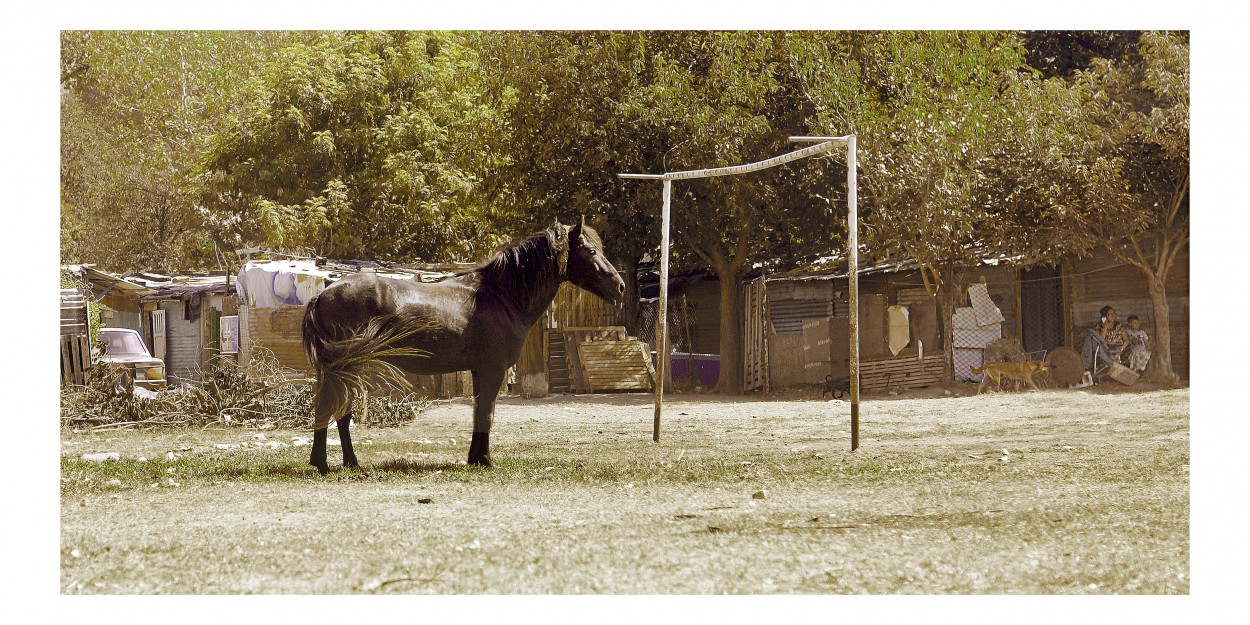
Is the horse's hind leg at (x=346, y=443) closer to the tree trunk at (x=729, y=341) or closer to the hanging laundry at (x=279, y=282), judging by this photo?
the hanging laundry at (x=279, y=282)

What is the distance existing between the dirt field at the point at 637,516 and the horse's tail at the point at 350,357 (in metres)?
0.55

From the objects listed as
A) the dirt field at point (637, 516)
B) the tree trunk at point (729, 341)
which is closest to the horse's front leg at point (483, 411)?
the dirt field at point (637, 516)

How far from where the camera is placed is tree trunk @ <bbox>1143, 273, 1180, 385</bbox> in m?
16.8

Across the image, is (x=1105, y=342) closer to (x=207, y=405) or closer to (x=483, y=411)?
(x=483, y=411)

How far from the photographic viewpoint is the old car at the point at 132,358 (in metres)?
A: 14.2

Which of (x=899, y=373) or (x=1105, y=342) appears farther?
(x=899, y=373)

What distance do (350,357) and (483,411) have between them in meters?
1.18

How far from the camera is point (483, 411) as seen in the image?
26.7 feet

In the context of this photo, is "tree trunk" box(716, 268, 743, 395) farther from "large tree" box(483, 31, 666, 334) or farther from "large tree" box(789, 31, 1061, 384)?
"large tree" box(789, 31, 1061, 384)

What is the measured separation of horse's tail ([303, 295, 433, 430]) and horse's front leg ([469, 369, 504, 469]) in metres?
0.63

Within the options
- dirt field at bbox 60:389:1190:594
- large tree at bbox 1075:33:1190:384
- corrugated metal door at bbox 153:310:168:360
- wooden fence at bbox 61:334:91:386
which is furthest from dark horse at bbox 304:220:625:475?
corrugated metal door at bbox 153:310:168:360

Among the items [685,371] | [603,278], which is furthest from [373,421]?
[685,371]

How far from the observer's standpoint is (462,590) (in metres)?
4.71

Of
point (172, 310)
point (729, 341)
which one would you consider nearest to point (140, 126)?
point (172, 310)
